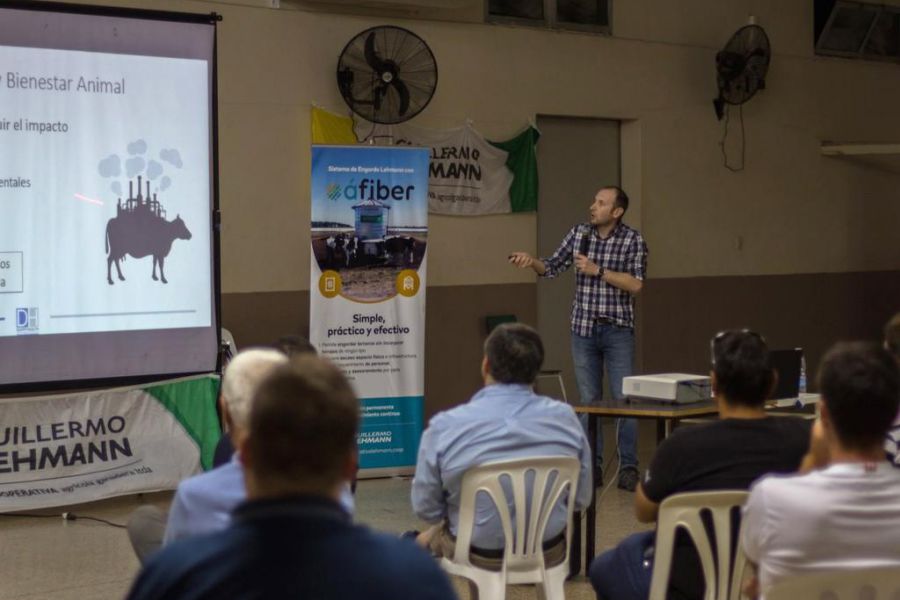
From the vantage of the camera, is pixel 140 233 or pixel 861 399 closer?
pixel 861 399

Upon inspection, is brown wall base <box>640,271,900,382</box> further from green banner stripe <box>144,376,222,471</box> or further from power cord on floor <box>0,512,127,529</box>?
power cord on floor <box>0,512,127,529</box>

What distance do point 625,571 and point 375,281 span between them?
378cm

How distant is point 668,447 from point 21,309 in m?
3.67

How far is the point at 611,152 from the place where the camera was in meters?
8.89

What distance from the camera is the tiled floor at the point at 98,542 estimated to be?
189 inches

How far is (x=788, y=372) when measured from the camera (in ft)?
16.3

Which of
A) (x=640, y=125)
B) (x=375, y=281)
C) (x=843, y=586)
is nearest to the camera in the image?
(x=843, y=586)

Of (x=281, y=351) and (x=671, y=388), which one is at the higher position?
(x=281, y=351)

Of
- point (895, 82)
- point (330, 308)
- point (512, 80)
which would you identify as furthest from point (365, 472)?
point (895, 82)

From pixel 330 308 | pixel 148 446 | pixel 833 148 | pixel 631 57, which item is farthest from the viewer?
pixel 833 148

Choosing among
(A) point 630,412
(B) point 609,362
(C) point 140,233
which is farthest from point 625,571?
(C) point 140,233

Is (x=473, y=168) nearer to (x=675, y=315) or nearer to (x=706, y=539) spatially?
(x=675, y=315)

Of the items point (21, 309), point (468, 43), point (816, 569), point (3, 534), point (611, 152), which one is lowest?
point (3, 534)

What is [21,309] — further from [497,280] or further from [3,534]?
[497,280]
